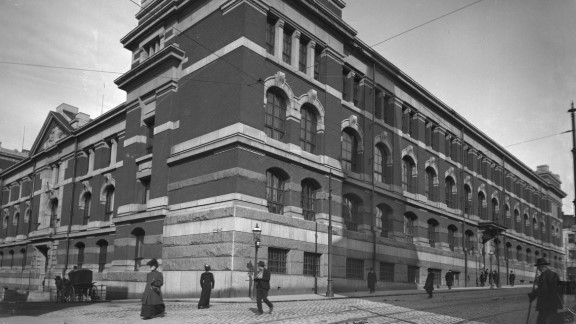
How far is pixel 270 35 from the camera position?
2825 cm

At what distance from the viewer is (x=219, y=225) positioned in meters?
24.3

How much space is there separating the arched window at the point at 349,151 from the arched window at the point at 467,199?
1955cm

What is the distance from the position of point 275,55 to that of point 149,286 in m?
15.6

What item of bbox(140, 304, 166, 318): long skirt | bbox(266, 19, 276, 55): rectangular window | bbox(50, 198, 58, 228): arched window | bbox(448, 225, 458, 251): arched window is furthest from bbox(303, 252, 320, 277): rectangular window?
bbox(50, 198, 58, 228): arched window

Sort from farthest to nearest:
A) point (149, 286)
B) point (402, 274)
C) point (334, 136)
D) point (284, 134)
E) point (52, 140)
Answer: point (52, 140)
point (402, 274)
point (334, 136)
point (284, 134)
point (149, 286)

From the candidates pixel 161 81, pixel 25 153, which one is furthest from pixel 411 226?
pixel 25 153

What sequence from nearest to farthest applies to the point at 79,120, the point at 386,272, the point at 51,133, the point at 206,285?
1. the point at 206,285
2. the point at 386,272
3. the point at 79,120
4. the point at 51,133

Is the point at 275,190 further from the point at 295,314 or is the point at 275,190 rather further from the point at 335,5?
the point at 335,5

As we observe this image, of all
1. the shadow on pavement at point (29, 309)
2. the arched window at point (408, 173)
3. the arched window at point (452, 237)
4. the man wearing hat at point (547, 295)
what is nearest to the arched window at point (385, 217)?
the arched window at point (408, 173)

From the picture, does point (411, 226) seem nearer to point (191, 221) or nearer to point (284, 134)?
point (284, 134)

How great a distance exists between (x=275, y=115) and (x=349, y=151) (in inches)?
296

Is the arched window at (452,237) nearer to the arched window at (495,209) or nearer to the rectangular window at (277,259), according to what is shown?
the arched window at (495,209)

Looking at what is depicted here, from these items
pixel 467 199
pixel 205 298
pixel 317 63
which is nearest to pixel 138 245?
pixel 205 298

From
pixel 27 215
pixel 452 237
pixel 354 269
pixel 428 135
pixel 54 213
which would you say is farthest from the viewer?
pixel 27 215
